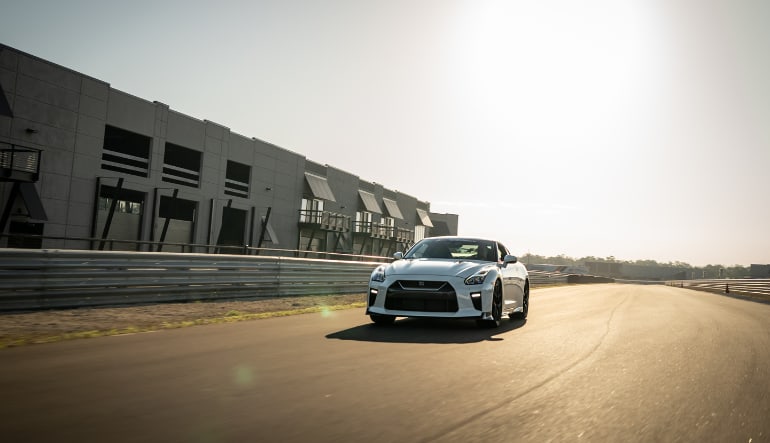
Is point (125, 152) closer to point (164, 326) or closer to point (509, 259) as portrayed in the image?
point (164, 326)

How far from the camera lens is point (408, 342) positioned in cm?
784

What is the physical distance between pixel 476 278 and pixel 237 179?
33482mm

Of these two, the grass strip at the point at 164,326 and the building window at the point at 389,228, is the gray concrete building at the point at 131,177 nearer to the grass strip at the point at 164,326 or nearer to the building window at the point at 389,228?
the grass strip at the point at 164,326

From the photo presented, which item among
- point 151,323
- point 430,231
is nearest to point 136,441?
point 151,323

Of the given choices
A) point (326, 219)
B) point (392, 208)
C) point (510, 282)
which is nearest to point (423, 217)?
point (392, 208)

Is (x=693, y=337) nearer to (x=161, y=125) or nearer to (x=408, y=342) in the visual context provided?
(x=408, y=342)

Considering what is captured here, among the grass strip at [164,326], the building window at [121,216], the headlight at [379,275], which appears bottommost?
the grass strip at [164,326]

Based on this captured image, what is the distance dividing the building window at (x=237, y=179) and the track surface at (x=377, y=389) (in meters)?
32.6

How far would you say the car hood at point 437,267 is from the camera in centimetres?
955

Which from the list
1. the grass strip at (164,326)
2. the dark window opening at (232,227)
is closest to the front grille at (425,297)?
the grass strip at (164,326)

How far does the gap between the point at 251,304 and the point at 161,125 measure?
23.6m

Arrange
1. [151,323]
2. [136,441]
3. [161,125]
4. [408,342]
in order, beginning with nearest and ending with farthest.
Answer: [136,441]
[408,342]
[151,323]
[161,125]

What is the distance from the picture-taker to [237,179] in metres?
41.1

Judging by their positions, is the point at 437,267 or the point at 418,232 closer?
the point at 437,267
